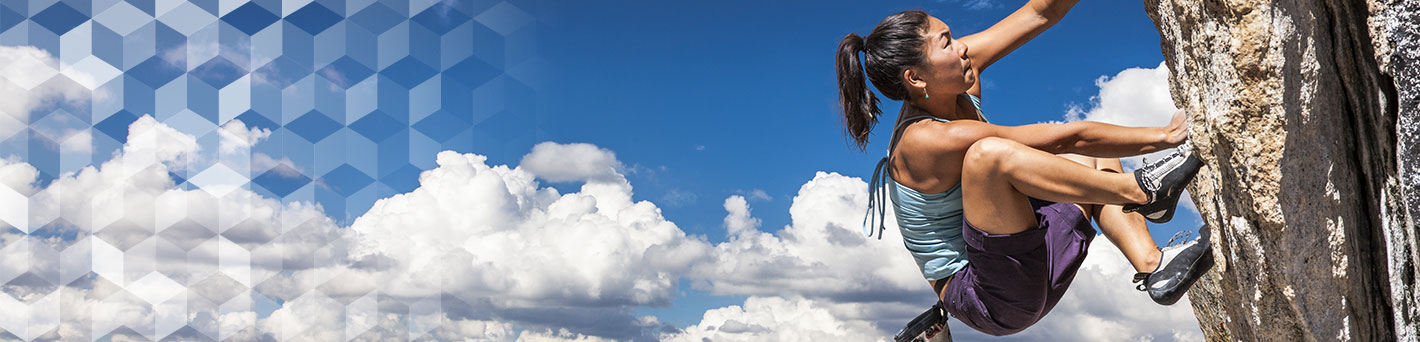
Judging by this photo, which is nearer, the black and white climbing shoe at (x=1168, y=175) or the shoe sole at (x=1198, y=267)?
the black and white climbing shoe at (x=1168, y=175)

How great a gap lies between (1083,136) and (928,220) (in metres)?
1.10

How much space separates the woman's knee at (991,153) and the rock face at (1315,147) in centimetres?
75

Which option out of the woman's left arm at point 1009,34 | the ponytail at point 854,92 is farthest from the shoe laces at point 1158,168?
the ponytail at point 854,92

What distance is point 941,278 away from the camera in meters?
5.44

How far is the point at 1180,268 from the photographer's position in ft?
13.3

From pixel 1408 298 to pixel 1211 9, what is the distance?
4.05 ft

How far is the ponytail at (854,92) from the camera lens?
5.20m

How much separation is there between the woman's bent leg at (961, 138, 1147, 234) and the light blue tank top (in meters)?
0.33

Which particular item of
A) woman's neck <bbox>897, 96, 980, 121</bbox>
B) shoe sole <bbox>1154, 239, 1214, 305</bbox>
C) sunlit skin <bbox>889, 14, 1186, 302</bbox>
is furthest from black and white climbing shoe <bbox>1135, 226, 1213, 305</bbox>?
woman's neck <bbox>897, 96, 980, 121</bbox>

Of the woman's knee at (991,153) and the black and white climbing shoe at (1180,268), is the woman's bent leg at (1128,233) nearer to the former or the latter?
the black and white climbing shoe at (1180,268)

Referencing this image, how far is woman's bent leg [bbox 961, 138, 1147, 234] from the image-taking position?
3.99 meters

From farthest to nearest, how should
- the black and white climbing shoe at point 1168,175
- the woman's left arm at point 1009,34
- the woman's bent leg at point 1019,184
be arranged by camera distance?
the woman's left arm at point 1009,34 < the woman's bent leg at point 1019,184 < the black and white climbing shoe at point 1168,175

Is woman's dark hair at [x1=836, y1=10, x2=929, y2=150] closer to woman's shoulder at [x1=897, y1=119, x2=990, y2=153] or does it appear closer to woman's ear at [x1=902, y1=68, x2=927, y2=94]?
woman's ear at [x1=902, y1=68, x2=927, y2=94]

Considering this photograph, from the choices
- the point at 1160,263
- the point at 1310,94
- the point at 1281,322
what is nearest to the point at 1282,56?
the point at 1310,94
